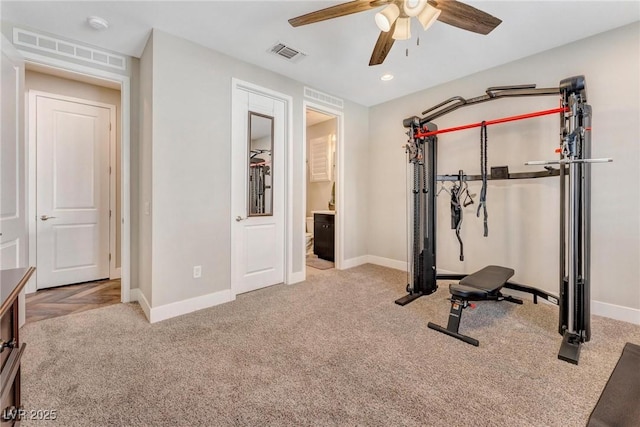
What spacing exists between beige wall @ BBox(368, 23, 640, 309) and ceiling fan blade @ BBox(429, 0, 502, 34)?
1449 mm

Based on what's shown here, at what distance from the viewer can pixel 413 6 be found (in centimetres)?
174

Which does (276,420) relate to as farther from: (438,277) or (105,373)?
(438,277)

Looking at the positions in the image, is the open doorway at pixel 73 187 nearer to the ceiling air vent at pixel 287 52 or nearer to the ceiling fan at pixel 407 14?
the ceiling air vent at pixel 287 52

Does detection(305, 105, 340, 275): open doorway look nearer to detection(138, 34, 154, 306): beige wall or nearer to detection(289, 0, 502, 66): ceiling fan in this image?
detection(138, 34, 154, 306): beige wall

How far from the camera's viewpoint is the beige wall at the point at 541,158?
2.51 m

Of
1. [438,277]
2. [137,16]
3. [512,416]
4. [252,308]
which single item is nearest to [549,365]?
[512,416]

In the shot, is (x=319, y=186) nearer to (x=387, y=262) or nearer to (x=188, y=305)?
(x=387, y=262)

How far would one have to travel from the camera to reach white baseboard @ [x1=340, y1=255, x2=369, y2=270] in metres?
4.41

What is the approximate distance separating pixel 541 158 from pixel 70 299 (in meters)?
5.22

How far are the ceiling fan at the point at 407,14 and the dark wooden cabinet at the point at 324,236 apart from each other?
124 inches

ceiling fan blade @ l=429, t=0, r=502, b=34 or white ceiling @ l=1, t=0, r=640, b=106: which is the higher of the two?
white ceiling @ l=1, t=0, r=640, b=106

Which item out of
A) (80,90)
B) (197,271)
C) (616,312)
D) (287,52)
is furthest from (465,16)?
(80,90)

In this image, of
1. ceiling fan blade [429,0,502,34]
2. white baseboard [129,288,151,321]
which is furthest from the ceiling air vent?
white baseboard [129,288,151,321]

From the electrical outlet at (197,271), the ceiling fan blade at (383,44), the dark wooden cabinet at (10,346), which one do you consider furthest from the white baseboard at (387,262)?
the dark wooden cabinet at (10,346)
